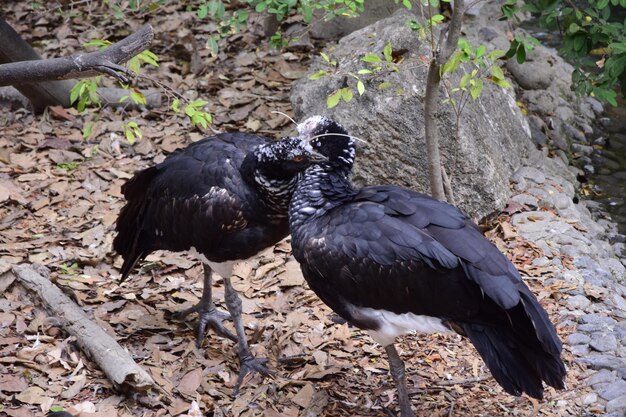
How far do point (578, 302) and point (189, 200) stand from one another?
2.62 m

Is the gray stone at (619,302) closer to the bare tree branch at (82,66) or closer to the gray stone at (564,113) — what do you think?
the gray stone at (564,113)

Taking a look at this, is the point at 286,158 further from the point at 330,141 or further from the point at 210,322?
the point at 210,322

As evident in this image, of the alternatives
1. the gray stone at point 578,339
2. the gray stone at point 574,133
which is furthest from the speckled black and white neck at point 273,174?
the gray stone at point 574,133

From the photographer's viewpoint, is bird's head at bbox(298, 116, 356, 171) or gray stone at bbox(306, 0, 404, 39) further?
gray stone at bbox(306, 0, 404, 39)

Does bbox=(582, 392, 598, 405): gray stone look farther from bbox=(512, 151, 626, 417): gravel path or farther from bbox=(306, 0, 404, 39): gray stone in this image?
bbox=(306, 0, 404, 39): gray stone

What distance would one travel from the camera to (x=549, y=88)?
9039 millimetres

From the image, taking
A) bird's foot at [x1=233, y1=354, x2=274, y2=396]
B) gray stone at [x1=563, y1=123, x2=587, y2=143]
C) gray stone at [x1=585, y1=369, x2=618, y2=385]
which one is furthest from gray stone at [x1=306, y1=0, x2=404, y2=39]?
gray stone at [x1=585, y1=369, x2=618, y2=385]

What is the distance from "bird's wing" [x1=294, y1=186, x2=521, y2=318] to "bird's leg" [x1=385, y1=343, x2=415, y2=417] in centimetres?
37

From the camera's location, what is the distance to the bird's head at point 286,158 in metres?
4.82

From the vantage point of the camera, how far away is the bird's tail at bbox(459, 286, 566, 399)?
414 cm

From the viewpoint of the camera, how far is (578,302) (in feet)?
18.5

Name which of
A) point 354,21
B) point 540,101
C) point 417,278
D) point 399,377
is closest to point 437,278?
point 417,278

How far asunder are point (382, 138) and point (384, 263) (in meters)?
2.22

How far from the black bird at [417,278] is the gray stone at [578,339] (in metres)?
1.15
